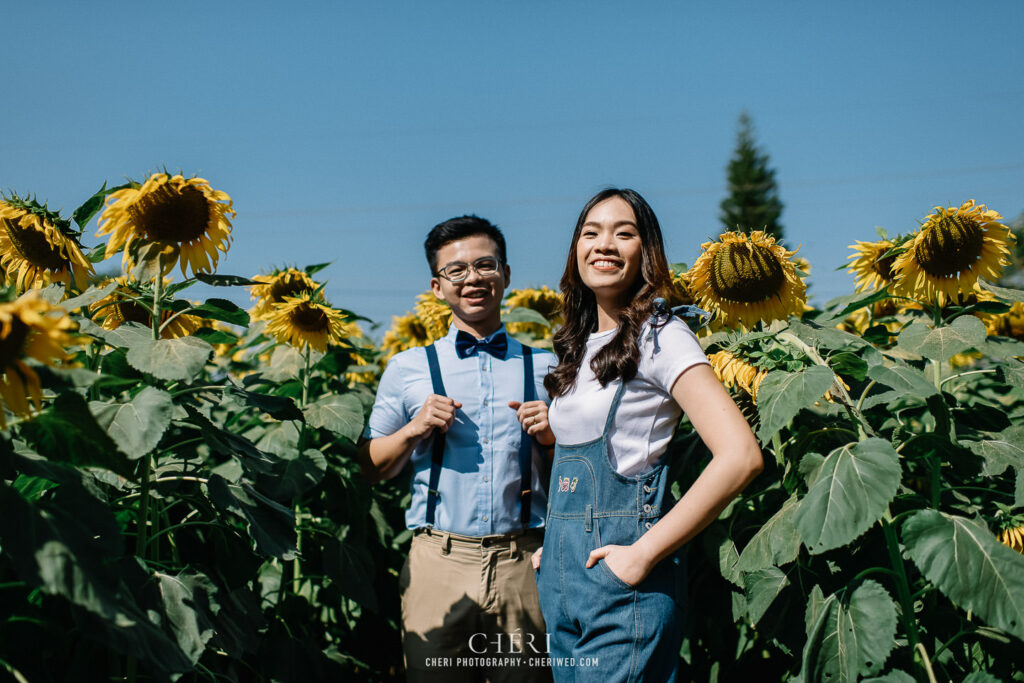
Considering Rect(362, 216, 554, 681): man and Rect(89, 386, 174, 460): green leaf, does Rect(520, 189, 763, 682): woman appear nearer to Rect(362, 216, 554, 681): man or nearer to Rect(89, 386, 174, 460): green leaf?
Rect(362, 216, 554, 681): man

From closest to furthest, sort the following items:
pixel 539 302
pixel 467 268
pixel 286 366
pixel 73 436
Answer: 1. pixel 73 436
2. pixel 467 268
3. pixel 286 366
4. pixel 539 302

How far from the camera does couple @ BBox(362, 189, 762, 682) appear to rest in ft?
5.74

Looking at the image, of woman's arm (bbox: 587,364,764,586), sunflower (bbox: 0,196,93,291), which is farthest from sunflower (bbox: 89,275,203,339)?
woman's arm (bbox: 587,364,764,586)

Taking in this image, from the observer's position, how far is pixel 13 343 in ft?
4.28

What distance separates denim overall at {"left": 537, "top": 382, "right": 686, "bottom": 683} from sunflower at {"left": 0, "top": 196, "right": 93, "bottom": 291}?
4.88 ft

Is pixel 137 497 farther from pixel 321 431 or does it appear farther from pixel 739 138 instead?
pixel 739 138

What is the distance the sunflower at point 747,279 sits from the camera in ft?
8.18

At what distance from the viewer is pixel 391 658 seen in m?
3.84

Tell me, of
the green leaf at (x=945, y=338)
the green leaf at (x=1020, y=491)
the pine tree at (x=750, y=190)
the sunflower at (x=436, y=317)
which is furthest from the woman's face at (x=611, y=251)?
the pine tree at (x=750, y=190)

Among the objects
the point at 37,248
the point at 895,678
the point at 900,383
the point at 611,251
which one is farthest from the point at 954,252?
the point at 37,248

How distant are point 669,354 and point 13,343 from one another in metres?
1.33

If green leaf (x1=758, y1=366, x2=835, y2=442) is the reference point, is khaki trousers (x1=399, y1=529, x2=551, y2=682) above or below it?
below

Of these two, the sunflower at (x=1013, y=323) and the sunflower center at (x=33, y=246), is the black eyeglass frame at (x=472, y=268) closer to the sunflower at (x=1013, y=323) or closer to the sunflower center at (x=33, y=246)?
the sunflower center at (x=33, y=246)

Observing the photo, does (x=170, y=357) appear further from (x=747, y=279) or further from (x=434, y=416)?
(x=747, y=279)
